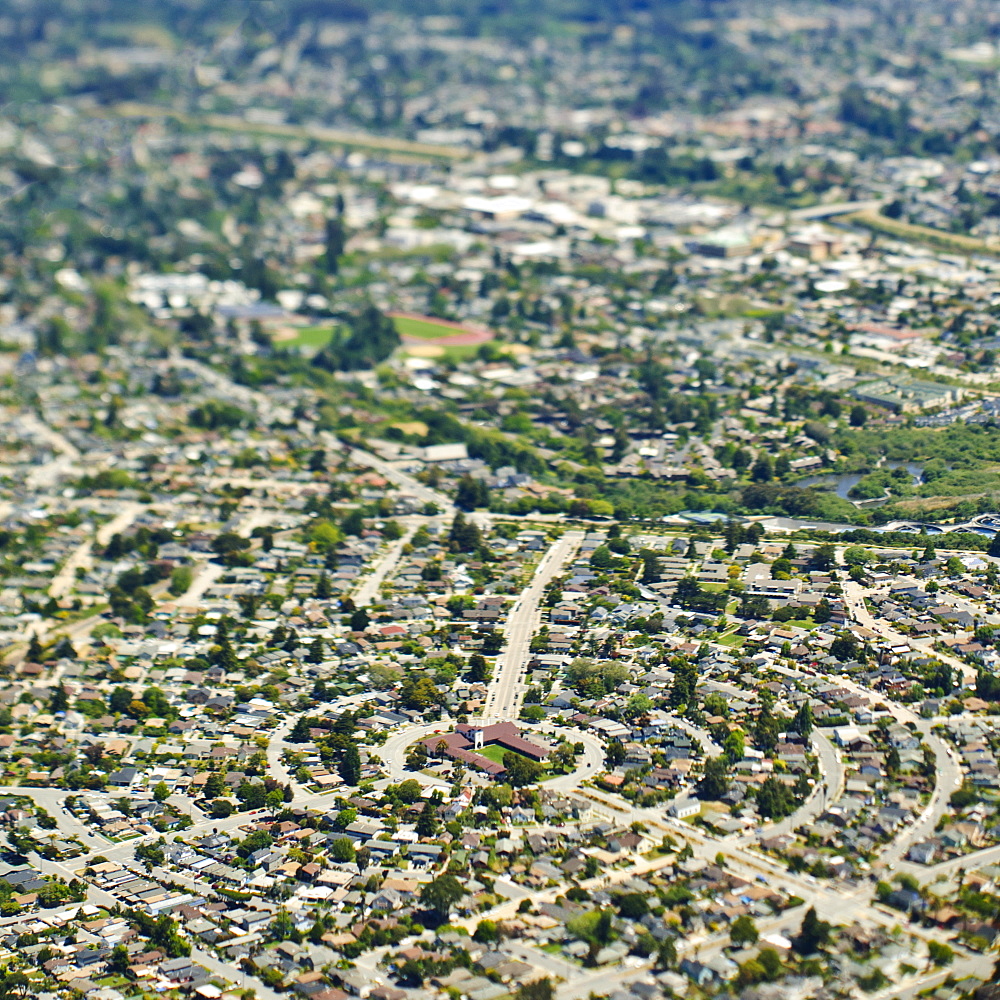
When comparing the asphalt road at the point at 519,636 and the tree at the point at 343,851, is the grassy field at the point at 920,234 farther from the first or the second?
the tree at the point at 343,851

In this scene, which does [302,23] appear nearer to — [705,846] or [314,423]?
[314,423]

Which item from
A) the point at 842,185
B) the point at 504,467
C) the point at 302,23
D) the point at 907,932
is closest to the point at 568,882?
the point at 907,932

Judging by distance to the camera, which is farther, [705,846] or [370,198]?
[370,198]

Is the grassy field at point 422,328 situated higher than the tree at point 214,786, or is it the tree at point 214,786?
the grassy field at point 422,328

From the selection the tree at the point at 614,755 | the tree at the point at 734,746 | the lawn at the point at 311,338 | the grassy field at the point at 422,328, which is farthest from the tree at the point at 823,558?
the lawn at the point at 311,338

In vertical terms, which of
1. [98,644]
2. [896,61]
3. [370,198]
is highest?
[896,61]

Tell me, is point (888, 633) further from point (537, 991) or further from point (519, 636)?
point (537, 991)

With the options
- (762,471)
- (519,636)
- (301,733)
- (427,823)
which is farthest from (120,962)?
(762,471)
